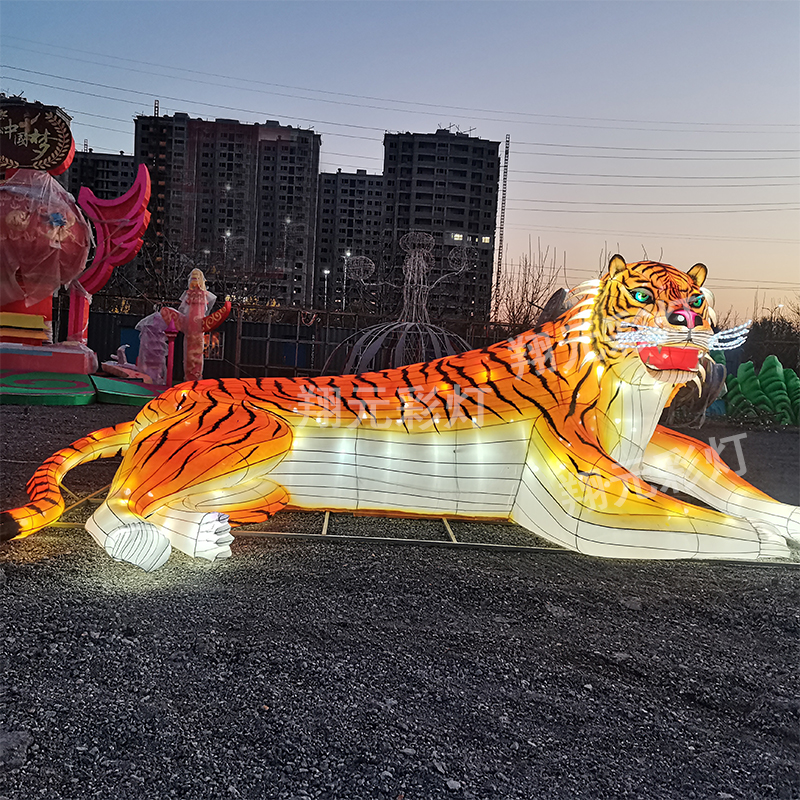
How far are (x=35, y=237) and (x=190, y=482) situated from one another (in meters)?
8.37

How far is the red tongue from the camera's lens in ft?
9.35

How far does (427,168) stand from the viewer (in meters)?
32.4

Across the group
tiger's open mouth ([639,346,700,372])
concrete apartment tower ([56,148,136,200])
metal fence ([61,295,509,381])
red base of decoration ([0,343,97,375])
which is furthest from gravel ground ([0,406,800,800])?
concrete apartment tower ([56,148,136,200])

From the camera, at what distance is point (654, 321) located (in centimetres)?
287

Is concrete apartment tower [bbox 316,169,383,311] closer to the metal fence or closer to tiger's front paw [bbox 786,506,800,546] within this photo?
the metal fence

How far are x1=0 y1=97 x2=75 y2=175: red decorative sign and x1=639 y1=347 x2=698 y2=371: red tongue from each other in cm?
967

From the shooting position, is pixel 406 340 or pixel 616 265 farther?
pixel 406 340

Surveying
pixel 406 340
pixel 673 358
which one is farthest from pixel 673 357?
pixel 406 340

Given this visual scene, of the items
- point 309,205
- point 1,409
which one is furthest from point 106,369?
point 309,205

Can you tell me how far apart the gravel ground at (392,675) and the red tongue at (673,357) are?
0.88m

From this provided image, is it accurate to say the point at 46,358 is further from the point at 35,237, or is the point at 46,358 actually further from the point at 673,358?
the point at 673,358

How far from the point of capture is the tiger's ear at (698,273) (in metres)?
3.11

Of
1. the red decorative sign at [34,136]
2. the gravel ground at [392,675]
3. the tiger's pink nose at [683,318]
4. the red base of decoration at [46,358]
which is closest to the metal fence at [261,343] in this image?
the red base of decoration at [46,358]

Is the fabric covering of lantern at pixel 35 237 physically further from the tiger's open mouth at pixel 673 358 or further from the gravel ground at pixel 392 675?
the tiger's open mouth at pixel 673 358
